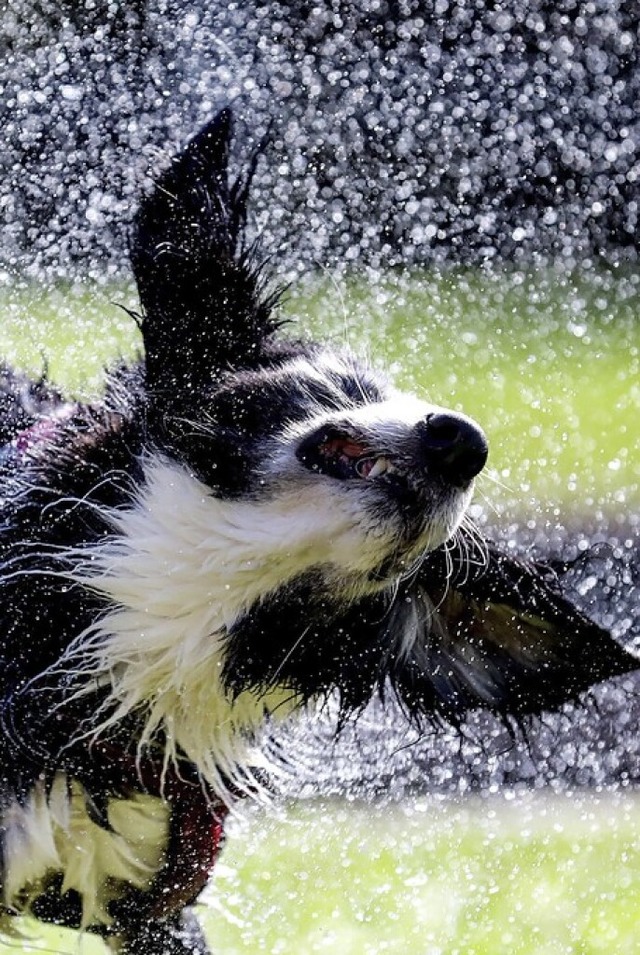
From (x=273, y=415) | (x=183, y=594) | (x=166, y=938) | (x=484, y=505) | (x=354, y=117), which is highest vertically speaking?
(x=354, y=117)

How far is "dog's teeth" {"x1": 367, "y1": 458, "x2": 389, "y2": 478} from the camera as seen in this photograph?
211 cm

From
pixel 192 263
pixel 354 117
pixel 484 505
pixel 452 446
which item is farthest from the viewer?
pixel 354 117

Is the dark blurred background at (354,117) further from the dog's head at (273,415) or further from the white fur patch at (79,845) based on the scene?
the white fur patch at (79,845)

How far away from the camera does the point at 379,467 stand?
2.11m

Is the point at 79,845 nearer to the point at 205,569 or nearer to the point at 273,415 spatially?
the point at 205,569

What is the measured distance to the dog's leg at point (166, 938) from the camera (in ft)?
8.85


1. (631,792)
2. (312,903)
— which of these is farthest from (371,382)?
(631,792)

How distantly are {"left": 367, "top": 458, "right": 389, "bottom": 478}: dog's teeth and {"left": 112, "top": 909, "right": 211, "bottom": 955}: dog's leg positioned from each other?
3.75 feet

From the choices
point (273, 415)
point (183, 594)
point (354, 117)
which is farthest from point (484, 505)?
point (354, 117)

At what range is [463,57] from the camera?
6.24 meters

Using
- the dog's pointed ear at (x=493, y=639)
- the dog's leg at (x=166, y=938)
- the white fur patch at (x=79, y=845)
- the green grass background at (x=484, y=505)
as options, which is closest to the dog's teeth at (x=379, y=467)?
the dog's pointed ear at (x=493, y=639)

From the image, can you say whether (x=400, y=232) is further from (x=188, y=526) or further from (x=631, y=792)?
(x=188, y=526)

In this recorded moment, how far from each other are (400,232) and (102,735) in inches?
160

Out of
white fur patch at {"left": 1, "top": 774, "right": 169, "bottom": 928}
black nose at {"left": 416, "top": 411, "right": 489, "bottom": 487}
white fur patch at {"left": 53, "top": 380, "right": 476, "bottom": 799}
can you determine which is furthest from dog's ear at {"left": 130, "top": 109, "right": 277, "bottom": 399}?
white fur patch at {"left": 1, "top": 774, "right": 169, "bottom": 928}
